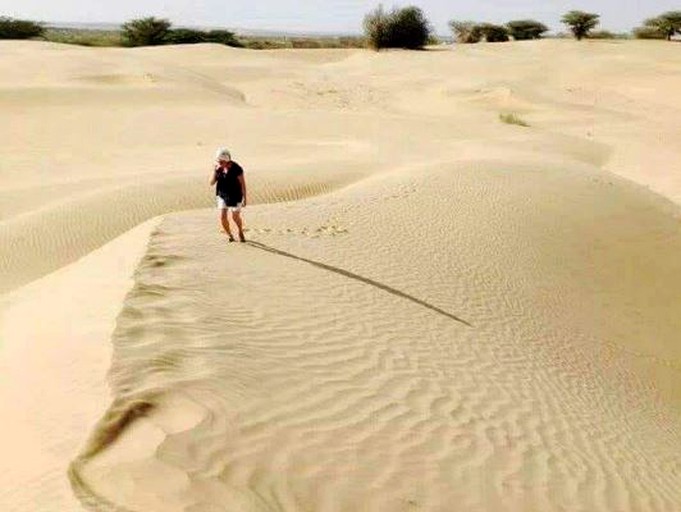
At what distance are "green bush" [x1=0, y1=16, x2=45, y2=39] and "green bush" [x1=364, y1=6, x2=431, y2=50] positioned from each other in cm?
2501

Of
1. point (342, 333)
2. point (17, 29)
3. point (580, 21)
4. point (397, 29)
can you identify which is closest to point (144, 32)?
point (17, 29)

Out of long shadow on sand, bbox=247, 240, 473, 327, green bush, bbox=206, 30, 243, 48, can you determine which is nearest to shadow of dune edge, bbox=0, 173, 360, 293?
long shadow on sand, bbox=247, 240, 473, 327

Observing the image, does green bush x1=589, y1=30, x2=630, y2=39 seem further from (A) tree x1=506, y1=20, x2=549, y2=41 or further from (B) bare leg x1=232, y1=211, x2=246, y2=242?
(B) bare leg x1=232, y1=211, x2=246, y2=242

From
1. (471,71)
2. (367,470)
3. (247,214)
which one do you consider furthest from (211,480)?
(471,71)

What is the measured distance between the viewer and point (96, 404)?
462 cm

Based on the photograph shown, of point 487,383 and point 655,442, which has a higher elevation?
point 487,383

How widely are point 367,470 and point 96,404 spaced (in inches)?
64.6

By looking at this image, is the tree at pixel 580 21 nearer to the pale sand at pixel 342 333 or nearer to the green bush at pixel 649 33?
the green bush at pixel 649 33

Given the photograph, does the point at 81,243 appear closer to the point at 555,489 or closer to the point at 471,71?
the point at 555,489

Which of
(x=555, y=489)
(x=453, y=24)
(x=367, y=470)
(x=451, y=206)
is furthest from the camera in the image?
(x=453, y=24)

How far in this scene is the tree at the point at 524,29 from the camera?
64.8 m

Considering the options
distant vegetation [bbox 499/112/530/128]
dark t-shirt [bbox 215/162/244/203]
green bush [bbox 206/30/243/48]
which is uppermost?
green bush [bbox 206/30/243/48]

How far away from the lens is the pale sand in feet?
14.4

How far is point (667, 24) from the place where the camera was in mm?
56406
